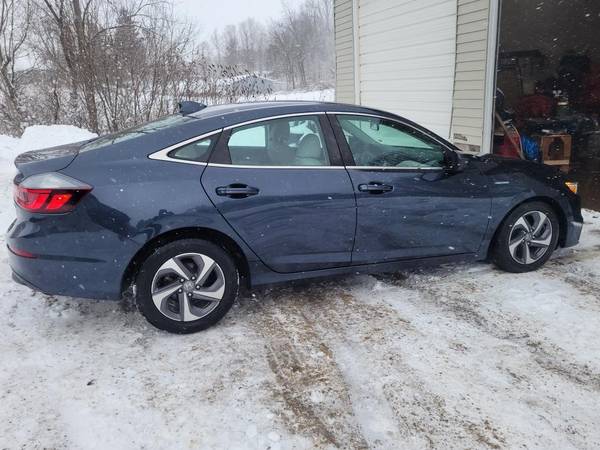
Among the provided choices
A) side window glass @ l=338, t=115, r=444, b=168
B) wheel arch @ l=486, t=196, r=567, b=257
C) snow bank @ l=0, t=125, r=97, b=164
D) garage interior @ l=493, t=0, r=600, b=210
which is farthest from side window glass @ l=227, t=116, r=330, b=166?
snow bank @ l=0, t=125, r=97, b=164

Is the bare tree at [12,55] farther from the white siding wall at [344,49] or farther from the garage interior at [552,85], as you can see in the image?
the garage interior at [552,85]

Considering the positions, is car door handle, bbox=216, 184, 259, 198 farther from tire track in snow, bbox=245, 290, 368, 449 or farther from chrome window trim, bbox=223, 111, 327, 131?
tire track in snow, bbox=245, 290, 368, 449

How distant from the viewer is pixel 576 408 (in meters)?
2.50

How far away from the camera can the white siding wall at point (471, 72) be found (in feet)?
21.3

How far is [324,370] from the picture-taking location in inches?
112

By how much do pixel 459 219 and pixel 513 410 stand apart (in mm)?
1700

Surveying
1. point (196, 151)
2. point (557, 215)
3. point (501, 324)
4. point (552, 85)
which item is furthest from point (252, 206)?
point (552, 85)

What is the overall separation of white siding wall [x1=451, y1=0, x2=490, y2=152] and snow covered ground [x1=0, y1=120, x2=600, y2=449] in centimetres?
338

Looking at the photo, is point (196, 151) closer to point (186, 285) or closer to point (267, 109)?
point (267, 109)

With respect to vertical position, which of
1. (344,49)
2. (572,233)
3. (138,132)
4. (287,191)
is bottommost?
(572,233)

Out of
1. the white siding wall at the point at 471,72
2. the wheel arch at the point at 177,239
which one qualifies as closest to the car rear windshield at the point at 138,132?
the wheel arch at the point at 177,239

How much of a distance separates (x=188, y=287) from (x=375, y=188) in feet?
4.92

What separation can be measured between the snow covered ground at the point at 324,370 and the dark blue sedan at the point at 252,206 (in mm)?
311

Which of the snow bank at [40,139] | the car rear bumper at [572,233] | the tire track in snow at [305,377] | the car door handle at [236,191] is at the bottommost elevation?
the tire track in snow at [305,377]
